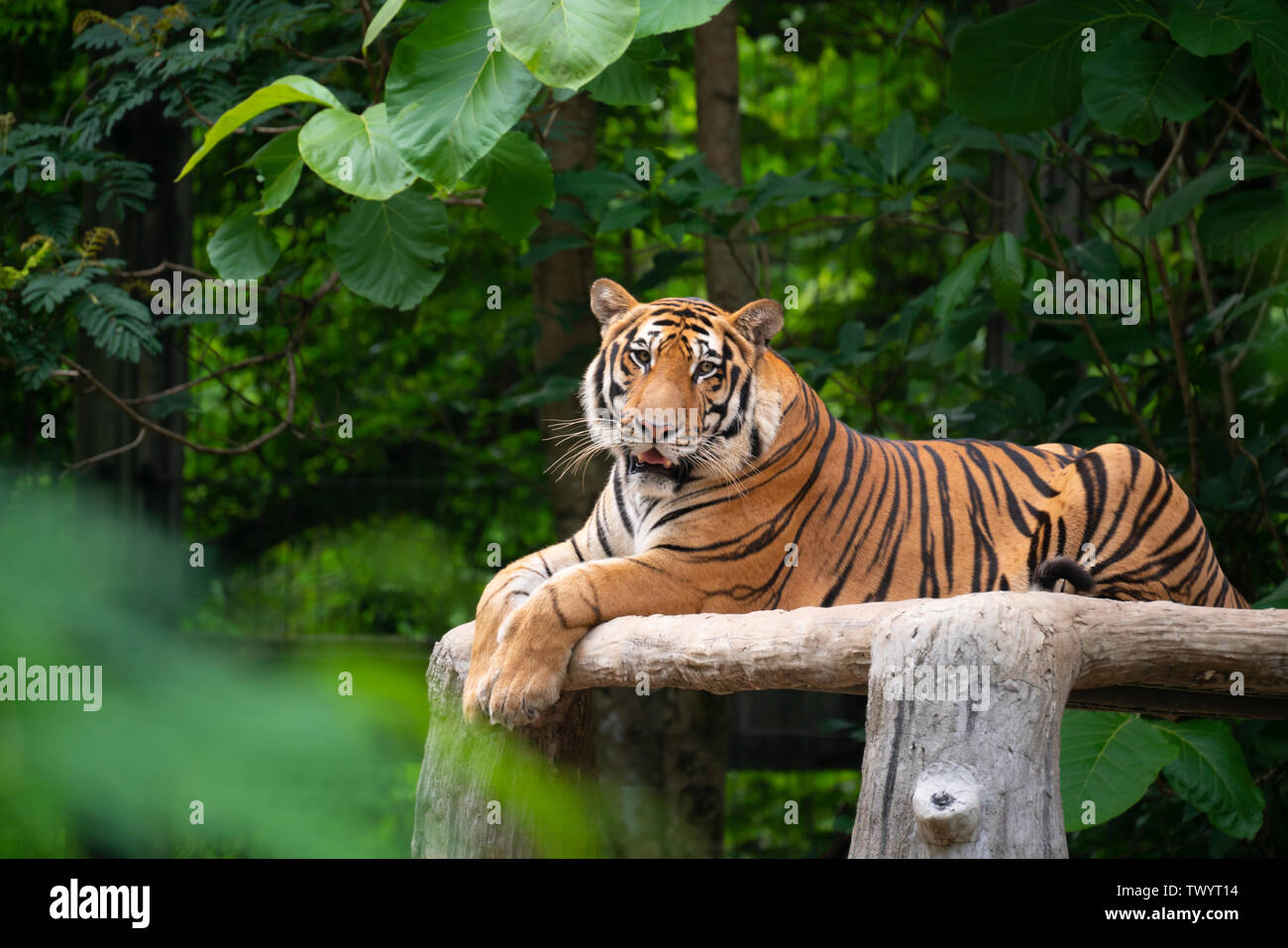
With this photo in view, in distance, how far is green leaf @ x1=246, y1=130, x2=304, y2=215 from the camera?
7.49 ft

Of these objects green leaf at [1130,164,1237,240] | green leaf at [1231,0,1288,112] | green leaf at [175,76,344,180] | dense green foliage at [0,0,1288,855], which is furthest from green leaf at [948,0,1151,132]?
green leaf at [175,76,344,180]

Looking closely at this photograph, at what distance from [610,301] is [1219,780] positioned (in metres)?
1.84

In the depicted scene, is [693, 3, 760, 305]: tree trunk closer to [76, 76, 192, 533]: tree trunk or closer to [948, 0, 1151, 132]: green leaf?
[948, 0, 1151, 132]: green leaf

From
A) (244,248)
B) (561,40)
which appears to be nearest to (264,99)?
(561,40)

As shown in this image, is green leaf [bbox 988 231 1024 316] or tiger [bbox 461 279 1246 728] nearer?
tiger [bbox 461 279 1246 728]

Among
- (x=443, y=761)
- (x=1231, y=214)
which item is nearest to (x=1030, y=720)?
(x=443, y=761)

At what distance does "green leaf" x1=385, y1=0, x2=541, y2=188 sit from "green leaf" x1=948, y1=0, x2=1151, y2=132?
4.15ft

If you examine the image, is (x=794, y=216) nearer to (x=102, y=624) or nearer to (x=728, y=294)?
(x=728, y=294)

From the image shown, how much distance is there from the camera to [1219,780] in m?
2.72

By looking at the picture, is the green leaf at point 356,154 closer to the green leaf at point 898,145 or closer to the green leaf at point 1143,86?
the green leaf at point 1143,86

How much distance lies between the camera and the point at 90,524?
0.46 m

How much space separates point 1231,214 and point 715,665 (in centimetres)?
196

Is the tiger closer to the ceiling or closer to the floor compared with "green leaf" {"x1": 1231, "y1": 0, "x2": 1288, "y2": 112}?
closer to the floor

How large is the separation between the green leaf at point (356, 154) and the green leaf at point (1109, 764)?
6.17 ft
